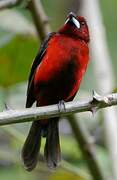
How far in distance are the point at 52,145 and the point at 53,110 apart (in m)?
0.98

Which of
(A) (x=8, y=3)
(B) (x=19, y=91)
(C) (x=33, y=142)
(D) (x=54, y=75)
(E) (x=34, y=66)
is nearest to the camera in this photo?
(A) (x=8, y=3)

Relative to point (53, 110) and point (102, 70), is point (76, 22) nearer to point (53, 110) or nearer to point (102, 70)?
point (102, 70)

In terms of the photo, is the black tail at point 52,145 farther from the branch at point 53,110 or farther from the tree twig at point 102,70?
the branch at point 53,110

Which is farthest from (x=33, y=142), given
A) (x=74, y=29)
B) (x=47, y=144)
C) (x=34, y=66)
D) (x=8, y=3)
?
(x=8, y=3)

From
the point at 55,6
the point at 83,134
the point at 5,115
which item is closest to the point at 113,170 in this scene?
the point at 83,134

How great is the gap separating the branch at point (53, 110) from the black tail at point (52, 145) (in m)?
0.89

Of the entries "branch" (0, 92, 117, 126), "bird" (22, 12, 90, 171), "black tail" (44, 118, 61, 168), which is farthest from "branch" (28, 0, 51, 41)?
"branch" (0, 92, 117, 126)

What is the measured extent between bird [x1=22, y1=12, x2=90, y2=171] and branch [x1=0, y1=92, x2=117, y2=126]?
611 mm

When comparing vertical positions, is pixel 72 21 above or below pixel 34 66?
above

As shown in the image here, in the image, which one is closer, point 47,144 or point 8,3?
point 8,3

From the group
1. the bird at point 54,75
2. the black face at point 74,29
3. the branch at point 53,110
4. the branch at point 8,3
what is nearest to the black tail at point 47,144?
the bird at point 54,75

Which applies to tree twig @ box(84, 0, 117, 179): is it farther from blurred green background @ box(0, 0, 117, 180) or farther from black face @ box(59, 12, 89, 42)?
blurred green background @ box(0, 0, 117, 180)

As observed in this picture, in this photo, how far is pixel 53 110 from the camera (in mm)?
3480

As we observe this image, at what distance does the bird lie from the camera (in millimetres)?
4129
